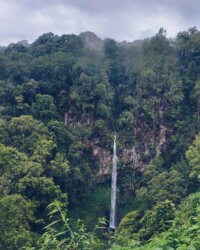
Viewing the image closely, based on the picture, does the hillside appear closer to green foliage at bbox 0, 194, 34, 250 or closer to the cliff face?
the cliff face

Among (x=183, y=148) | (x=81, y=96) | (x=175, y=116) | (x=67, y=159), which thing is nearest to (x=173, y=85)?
(x=175, y=116)

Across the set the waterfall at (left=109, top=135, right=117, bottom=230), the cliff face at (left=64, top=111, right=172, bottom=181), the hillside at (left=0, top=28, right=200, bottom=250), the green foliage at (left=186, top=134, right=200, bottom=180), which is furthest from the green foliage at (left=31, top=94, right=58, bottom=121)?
the green foliage at (left=186, top=134, right=200, bottom=180)

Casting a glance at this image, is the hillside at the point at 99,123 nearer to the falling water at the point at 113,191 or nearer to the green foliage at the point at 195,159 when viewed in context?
the green foliage at the point at 195,159

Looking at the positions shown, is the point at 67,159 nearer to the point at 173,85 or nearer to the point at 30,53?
the point at 173,85

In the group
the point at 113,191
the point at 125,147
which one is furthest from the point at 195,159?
the point at 125,147

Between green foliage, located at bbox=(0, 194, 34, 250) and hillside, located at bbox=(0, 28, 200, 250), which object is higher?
hillside, located at bbox=(0, 28, 200, 250)

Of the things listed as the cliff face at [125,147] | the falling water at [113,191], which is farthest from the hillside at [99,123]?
the falling water at [113,191]

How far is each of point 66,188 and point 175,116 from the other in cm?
677

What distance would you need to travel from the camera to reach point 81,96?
19.7 meters

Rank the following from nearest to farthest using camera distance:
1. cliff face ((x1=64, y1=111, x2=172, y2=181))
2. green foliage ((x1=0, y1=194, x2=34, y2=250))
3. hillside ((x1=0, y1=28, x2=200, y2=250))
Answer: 1. green foliage ((x1=0, y1=194, x2=34, y2=250))
2. hillside ((x1=0, y1=28, x2=200, y2=250))
3. cliff face ((x1=64, y1=111, x2=172, y2=181))

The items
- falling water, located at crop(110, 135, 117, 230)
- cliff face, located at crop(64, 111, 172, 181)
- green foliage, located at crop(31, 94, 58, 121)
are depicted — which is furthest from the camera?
cliff face, located at crop(64, 111, 172, 181)

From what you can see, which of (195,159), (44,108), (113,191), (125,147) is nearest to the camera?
(195,159)

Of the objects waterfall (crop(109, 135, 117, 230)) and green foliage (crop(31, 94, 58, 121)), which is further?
green foliage (crop(31, 94, 58, 121))

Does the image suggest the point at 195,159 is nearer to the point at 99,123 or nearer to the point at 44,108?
the point at 99,123
